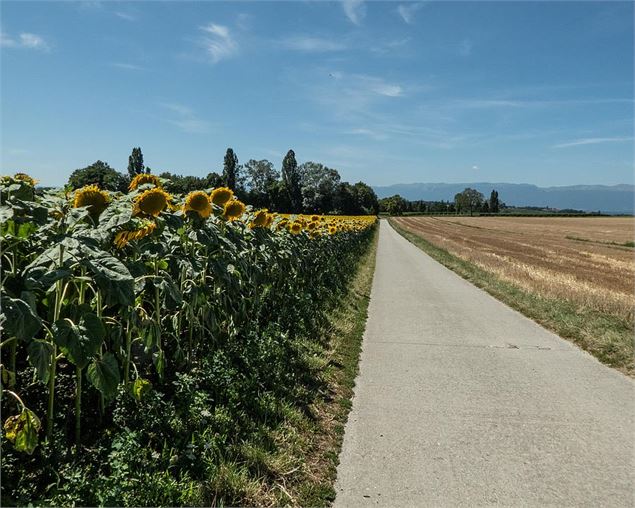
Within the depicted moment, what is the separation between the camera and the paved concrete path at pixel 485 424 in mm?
3141

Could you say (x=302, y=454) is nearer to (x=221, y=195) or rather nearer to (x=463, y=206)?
(x=221, y=195)

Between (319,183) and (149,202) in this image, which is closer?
(149,202)

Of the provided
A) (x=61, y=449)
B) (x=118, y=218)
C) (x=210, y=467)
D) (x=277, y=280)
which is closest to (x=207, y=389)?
(x=210, y=467)

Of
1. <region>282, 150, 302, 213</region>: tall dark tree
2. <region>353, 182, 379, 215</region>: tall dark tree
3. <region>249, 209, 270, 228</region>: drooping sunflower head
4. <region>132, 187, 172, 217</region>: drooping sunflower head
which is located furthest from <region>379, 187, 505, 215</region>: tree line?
<region>132, 187, 172, 217</region>: drooping sunflower head

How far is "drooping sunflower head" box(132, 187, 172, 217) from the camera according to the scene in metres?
3.08

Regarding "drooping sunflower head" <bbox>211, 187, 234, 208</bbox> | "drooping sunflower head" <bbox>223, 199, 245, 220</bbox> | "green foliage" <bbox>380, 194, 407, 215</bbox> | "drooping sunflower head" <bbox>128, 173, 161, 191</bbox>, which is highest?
"green foliage" <bbox>380, 194, 407, 215</bbox>

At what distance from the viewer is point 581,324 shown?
7777 mm

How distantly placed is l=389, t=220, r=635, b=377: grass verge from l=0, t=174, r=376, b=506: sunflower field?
13.6ft

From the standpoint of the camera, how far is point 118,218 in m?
2.72

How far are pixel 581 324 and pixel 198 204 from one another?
684 cm

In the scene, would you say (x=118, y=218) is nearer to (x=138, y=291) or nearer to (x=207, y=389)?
(x=138, y=291)

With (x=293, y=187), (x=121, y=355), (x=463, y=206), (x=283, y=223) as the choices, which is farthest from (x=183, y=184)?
(x=463, y=206)

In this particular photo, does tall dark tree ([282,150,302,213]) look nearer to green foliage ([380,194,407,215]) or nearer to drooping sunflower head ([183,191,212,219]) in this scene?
green foliage ([380,194,407,215])

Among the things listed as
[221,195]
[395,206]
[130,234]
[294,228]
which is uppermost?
[395,206]
